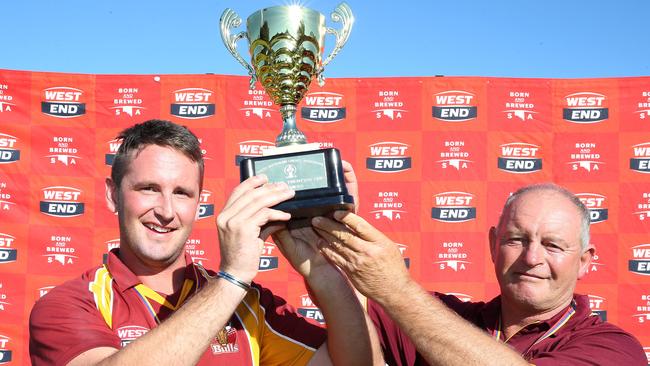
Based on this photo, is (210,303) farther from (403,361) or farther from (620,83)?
(620,83)

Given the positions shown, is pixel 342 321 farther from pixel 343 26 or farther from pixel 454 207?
pixel 454 207

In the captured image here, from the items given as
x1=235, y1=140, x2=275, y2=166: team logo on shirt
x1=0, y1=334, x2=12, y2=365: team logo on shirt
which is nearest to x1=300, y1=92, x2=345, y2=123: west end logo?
x1=235, y1=140, x2=275, y2=166: team logo on shirt

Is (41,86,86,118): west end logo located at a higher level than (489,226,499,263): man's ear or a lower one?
higher

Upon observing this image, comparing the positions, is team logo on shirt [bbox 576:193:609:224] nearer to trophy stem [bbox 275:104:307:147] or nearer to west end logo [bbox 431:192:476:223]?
west end logo [bbox 431:192:476:223]

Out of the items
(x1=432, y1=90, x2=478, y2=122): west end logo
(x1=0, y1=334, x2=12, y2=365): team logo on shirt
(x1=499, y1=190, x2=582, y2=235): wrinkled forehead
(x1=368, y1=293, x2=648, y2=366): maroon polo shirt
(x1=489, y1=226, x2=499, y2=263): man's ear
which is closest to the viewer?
(x1=368, y1=293, x2=648, y2=366): maroon polo shirt

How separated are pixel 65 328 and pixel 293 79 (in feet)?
3.45

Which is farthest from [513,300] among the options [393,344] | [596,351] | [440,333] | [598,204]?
[598,204]

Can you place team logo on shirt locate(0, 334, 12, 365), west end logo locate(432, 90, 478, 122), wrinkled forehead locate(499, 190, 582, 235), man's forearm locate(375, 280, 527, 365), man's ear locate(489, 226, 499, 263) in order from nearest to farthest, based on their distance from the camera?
man's forearm locate(375, 280, 527, 365)
wrinkled forehead locate(499, 190, 582, 235)
man's ear locate(489, 226, 499, 263)
team logo on shirt locate(0, 334, 12, 365)
west end logo locate(432, 90, 478, 122)

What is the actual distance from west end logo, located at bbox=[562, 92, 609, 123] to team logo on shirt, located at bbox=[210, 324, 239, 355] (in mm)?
3341

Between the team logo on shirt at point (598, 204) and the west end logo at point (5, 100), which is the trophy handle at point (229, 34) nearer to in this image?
the west end logo at point (5, 100)

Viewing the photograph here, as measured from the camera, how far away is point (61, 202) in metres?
4.26

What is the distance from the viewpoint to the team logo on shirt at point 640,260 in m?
4.24

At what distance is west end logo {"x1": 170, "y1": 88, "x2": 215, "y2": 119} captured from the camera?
438cm

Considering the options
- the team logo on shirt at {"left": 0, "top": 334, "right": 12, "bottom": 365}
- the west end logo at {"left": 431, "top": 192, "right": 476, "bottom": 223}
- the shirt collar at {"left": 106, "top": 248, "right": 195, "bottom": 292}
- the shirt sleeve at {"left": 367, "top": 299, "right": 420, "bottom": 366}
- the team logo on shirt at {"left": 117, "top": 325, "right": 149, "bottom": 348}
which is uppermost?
the west end logo at {"left": 431, "top": 192, "right": 476, "bottom": 223}
